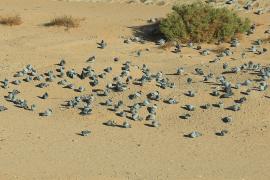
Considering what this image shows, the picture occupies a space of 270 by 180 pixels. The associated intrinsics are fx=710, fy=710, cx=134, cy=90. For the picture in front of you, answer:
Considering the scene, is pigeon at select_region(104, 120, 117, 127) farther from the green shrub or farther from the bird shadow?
the bird shadow

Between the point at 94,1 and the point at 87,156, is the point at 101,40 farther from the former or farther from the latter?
the point at 87,156

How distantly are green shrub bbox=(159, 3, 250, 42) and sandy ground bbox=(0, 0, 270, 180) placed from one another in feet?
1.45

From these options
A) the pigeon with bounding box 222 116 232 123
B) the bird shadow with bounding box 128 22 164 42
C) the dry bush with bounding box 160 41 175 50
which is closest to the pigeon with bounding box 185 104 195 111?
the pigeon with bounding box 222 116 232 123

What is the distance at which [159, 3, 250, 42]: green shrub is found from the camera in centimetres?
1745

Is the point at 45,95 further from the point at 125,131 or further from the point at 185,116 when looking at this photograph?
the point at 185,116

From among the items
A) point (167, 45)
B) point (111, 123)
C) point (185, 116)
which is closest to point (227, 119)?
point (185, 116)

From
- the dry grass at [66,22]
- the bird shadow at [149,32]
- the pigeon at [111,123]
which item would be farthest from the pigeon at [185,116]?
the dry grass at [66,22]

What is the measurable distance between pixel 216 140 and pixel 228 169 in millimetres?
1182

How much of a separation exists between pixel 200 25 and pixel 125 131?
6087mm

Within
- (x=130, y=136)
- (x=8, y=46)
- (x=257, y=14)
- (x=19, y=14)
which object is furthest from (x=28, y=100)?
(x=257, y=14)

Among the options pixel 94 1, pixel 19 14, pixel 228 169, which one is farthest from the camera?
pixel 94 1

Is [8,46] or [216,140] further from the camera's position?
[8,46]

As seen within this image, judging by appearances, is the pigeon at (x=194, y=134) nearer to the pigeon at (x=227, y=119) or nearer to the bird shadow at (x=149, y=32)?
the pigeon at (x=227, y=119)

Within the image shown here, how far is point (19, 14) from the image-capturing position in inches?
762
